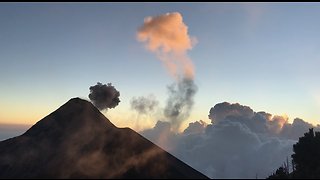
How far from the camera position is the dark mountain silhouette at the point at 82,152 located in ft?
333

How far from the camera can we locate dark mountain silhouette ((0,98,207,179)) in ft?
333

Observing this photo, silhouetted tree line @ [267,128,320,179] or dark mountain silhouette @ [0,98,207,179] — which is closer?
dark mountain silhouette @ [0,98,207,179]

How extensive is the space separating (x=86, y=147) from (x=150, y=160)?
21.2 metres

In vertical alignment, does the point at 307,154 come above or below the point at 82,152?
above

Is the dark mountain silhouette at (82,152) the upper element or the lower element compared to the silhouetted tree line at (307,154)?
lower

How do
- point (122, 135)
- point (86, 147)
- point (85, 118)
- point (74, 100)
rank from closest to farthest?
point (86, 147) < point (122, 135) < point (85, 118) < point (74, 100)

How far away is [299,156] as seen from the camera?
150 m

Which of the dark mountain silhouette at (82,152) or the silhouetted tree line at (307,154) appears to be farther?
the silhouetted tree line at (307,154)

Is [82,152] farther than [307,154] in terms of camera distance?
No

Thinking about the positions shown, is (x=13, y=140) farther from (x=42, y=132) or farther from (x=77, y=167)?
(x=77, y=167)

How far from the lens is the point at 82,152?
113m

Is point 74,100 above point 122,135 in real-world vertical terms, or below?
above

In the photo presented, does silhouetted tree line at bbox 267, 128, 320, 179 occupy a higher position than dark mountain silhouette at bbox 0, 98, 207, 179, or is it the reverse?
silhouetted tree line at bbox 267, 128, 320, 179

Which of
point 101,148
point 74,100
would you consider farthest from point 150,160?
point 74,100
